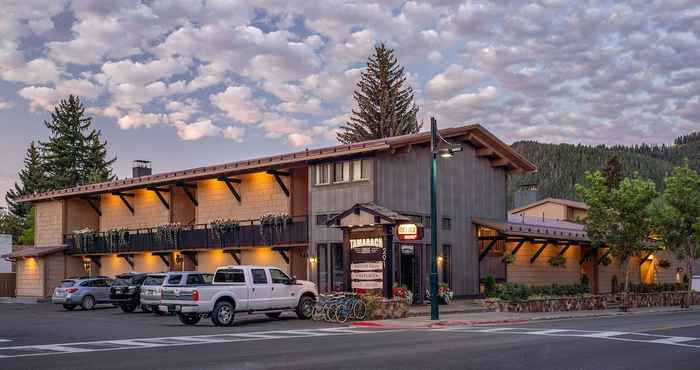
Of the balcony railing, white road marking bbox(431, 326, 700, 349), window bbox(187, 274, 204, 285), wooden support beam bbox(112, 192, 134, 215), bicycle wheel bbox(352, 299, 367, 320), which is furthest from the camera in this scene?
wooden support beam bbox(112, 192, 134, 215)

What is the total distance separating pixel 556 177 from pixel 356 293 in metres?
145

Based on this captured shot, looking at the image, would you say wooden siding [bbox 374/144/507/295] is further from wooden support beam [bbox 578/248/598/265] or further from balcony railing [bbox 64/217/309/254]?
wooden support beam [bbox 578/248/598/265]

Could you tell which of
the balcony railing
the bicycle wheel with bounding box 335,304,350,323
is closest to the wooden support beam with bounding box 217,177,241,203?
the balcony railing

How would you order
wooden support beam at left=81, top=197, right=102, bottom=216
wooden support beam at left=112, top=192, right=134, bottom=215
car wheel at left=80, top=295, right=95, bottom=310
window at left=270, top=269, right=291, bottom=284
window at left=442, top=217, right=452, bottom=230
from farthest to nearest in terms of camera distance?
wooden support beam at left=81, top=197, right=102, bottom=216, wooden support beam at left=112, top=192, right=134, bottom=215, car wheel at left=80, top=295, right=95, bottom=310, window at left=442, top=217, right=452, bottom=230, window at left=270, top=269, right=291, bottom=284

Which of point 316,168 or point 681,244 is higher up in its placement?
point 316,168

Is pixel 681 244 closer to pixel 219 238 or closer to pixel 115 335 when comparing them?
pixel 219 238

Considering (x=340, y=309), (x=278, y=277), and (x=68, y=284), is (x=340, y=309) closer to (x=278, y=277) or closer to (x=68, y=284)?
(x=278, y=277)

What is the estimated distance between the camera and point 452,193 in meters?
39.7

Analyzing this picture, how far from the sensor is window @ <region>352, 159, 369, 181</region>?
36.3 m

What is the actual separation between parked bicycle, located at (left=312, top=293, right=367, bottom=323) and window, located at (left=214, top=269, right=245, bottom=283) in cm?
303

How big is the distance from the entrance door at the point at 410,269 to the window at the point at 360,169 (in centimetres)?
375

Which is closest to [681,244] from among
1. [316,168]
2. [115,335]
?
[316,168]

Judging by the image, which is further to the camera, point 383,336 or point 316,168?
point 316,168

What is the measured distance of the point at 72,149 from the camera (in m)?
93.4
